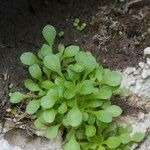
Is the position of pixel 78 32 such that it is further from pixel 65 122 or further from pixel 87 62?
pixel 65 122

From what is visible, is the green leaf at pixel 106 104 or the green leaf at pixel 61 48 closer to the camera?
the green leaf at pixel 106 104

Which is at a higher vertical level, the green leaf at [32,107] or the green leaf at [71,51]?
the green leaf at [71,51]

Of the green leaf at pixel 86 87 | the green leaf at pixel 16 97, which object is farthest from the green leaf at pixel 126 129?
the green leaf at pixel 16 97

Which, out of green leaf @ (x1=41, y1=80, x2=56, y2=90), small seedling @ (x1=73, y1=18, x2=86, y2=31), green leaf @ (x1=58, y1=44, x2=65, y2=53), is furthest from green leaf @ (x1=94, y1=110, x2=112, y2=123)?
small seedling @ (x1=73, y1=18, x2=86, y2=31)

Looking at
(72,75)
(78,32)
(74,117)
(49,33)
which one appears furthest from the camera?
(78,32)

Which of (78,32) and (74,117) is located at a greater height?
(78,32)

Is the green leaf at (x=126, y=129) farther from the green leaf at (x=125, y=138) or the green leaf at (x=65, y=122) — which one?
the green leaf at (x=65, y=122)

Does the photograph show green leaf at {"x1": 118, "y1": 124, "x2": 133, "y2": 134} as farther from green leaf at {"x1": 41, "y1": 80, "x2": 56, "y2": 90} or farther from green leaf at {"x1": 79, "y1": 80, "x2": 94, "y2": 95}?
green leaf at {"x1": 41, "y1": 80, "x2": 56, "y2": 90}

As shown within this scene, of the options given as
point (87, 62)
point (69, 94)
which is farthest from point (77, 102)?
point (87, 62)
